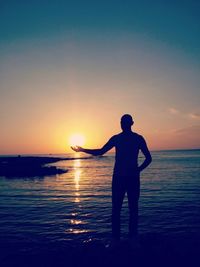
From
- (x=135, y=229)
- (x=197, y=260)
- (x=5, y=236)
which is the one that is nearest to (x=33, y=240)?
(x=5, y=236)

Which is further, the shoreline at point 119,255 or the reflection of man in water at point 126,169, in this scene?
the reflection of man in water at point 126,169

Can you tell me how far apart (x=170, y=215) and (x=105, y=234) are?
451 centimetres

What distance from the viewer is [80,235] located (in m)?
9.82

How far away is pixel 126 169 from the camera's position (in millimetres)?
6574

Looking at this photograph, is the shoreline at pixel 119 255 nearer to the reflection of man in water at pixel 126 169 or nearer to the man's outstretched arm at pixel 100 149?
the reflection of man in water at pixel 126 169

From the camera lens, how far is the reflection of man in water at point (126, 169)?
259 inches

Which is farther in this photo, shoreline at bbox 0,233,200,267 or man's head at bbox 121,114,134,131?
man's head at bbox 121,114,134,131

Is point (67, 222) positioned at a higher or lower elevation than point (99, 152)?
lower

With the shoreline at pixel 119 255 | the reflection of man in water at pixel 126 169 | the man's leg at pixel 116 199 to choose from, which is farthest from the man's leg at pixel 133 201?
the shoreline at pixel 119 255

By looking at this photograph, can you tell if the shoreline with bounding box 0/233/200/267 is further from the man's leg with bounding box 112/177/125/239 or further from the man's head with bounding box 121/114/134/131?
the man's head with bounding box 121/114/134/131

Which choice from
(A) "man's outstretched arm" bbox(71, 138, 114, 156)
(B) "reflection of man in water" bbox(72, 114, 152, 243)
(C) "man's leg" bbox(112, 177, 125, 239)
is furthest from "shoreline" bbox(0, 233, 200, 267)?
(A) "man's outstretched arm" bbox(71, 138, 114, 156)

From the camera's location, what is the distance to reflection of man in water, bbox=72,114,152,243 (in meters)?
6.58

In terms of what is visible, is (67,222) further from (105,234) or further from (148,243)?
(148,243)

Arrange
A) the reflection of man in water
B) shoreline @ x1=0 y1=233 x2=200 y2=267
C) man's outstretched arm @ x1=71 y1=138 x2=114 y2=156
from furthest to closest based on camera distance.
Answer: man's outstretched arm @ x1=71 y1=138 x2=114 y2=156 < the reflection of man in water < shoreline @ x1=0 y1=233 x2=200 y2=267
